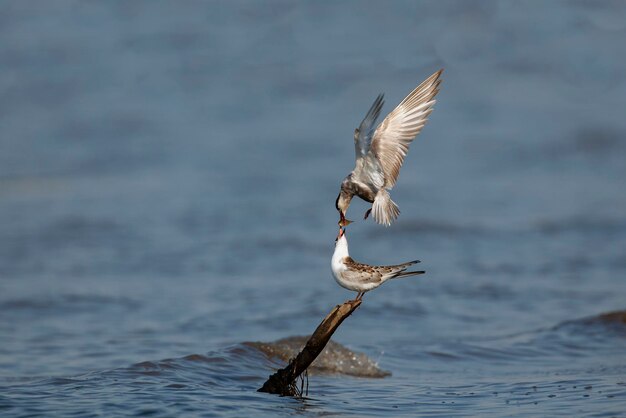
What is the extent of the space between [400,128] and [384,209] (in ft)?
2.08

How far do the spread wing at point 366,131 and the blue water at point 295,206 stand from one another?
7.13ft

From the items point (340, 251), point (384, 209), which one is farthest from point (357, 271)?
point (384, 209)

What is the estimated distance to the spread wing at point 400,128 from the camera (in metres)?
7.34

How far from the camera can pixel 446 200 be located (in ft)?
62.9

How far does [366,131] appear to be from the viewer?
23.7 ft

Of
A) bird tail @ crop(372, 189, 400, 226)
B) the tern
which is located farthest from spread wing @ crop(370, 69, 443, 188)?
bird tail @ crop(372, 189, 400, 226)

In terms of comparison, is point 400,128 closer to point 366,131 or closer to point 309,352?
point 366,131

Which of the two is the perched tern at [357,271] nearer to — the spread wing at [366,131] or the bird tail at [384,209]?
the bird tail at [384,209]

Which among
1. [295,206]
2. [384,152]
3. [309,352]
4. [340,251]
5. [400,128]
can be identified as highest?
[295,206]

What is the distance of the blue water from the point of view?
32.0 feet

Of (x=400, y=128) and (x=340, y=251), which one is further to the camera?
(x=400, y=128)

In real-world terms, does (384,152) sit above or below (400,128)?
below

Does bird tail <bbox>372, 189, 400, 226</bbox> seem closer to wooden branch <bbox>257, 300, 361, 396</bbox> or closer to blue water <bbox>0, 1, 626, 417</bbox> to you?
wooden branch <bbox>257, 300, 361, 396</bbox>

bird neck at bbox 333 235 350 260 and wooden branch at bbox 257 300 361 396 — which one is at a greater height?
bird neck at bbox 333 235 350 260
